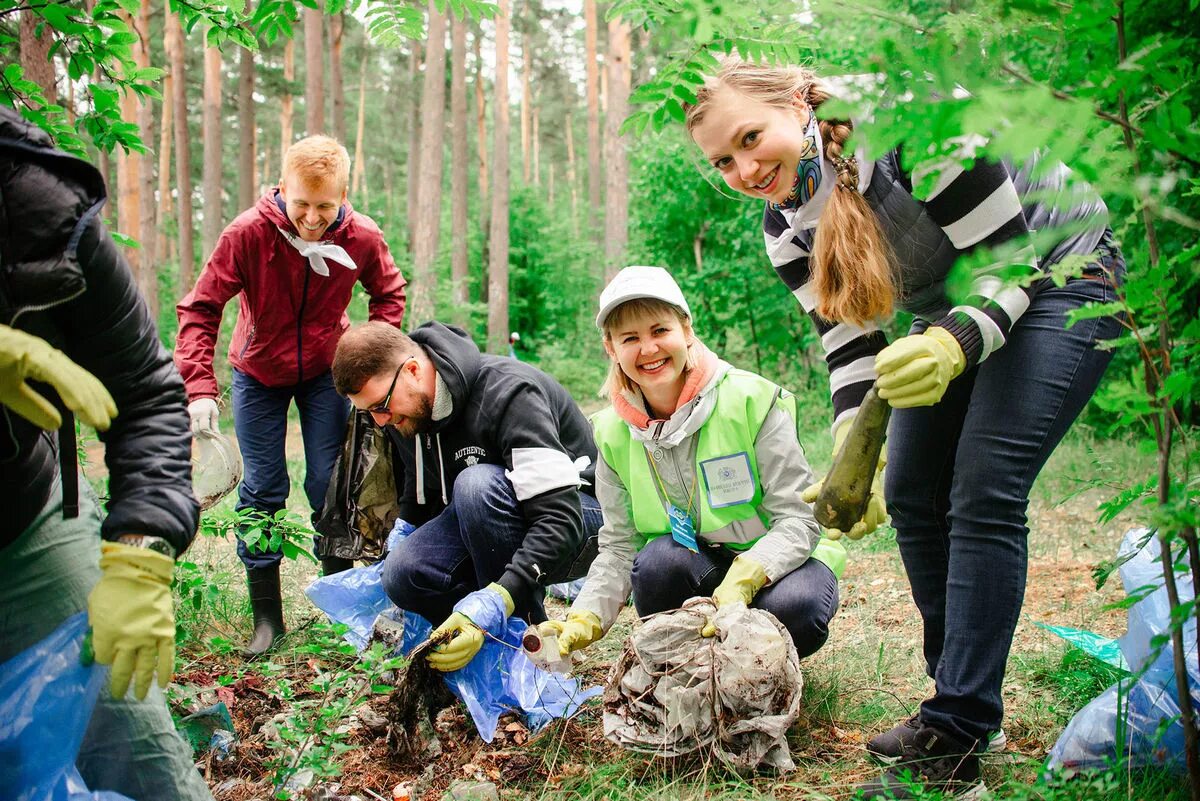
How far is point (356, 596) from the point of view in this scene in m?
3.11

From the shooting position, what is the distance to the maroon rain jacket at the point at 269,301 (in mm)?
3400

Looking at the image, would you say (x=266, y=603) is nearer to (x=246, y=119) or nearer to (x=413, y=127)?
(x=246, y=119)

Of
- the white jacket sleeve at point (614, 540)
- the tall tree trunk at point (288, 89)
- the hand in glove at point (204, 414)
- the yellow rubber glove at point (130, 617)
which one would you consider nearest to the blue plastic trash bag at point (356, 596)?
the hand in glove at point (204, 414)

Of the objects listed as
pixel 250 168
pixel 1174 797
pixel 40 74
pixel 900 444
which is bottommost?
pixel 1174 797

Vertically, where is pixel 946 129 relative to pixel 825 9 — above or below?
below

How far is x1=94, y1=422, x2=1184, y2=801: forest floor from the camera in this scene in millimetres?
2029

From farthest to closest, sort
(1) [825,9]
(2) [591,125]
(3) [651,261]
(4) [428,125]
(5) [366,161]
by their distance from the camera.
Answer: (5) [366,161]
(2) [591,125]
(4) [428,125]
(3) [651,261]
(1) [825,9]

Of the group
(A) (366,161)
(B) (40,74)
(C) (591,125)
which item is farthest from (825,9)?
(A) (366,161)

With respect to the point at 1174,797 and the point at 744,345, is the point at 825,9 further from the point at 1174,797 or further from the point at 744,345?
the point at 744,345

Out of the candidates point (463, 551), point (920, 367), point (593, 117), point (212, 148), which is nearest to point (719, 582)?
point (463, 551)

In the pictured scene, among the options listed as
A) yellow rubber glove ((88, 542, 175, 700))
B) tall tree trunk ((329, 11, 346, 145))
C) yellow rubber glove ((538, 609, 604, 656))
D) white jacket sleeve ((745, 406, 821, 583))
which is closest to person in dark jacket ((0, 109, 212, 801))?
yellow rubber glove ((88, 542, 175, 700))

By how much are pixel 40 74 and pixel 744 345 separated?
8.61 meters

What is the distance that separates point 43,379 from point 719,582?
1838mm

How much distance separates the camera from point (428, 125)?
511 inches
